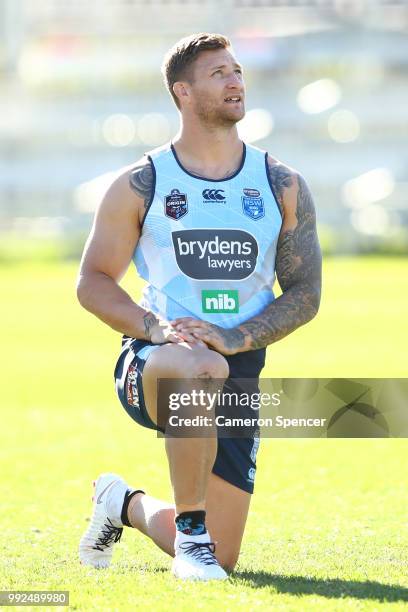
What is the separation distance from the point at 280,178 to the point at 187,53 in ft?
2.27

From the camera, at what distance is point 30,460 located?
945cm

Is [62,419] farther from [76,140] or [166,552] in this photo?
[76,140]

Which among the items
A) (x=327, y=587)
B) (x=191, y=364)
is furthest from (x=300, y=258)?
(x=327, y=587)

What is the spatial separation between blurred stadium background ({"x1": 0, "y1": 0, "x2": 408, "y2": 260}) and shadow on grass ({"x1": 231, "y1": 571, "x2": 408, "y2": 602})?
62450 millimetres

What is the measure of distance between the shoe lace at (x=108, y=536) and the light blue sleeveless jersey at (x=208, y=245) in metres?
0.95

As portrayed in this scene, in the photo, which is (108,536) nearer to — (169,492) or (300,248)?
(300,248)

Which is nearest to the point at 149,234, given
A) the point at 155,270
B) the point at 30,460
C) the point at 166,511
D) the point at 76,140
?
the point at 155,270

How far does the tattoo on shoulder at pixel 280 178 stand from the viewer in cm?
612

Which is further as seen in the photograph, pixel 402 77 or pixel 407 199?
pixel 402 77

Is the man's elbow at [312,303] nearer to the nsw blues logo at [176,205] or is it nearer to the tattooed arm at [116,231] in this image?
the nsw blues logo at [176,205]

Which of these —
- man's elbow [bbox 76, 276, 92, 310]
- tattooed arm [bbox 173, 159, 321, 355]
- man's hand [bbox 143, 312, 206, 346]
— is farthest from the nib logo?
man's elbow [bbox 76, 276, 92, 310]

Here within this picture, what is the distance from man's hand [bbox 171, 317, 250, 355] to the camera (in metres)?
5.52

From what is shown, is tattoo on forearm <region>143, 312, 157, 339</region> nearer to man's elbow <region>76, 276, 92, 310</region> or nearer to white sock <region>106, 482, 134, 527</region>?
man's elbow <region>76, 276, 92, 310</region>

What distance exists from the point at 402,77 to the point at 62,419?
67587mm
